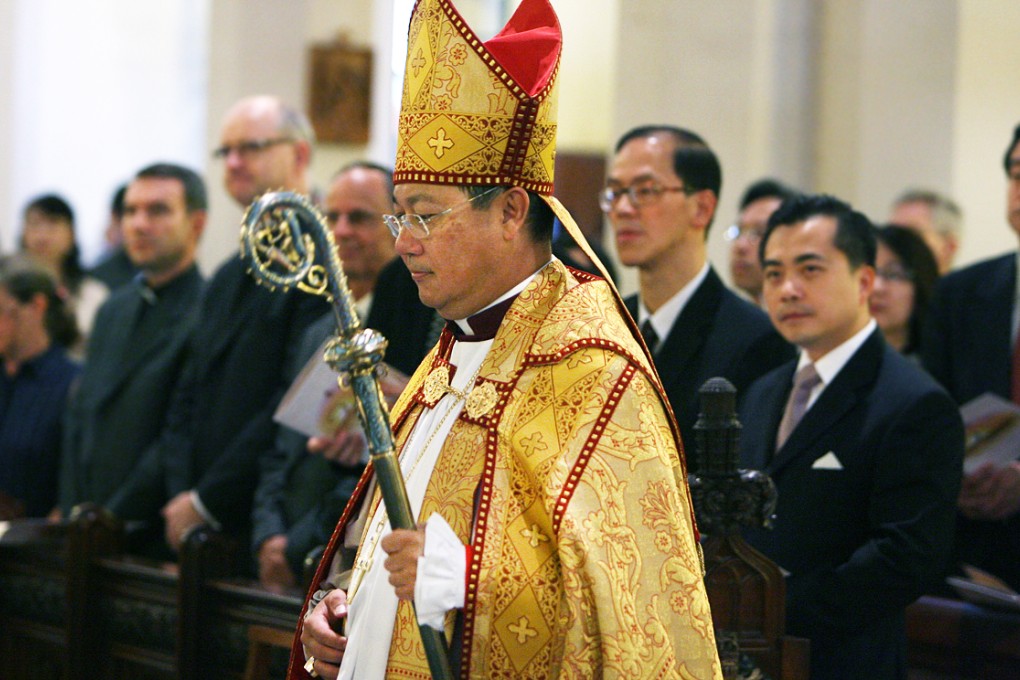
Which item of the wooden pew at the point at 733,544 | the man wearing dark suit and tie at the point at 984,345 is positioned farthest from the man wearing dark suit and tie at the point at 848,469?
the man wearing dark suit and tie at the point at 984,345

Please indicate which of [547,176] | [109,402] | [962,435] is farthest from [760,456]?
[109,402]

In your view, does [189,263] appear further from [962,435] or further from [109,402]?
[962,435]

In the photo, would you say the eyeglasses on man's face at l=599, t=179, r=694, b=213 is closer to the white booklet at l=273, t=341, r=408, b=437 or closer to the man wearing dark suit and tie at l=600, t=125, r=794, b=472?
the man wearing dark suit and tie at l=600, t=125, r=794, b=472

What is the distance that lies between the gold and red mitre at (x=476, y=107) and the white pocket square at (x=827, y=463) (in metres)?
1.36

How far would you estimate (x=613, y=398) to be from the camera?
2641 millimetres

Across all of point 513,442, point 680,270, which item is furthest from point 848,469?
point 513,442

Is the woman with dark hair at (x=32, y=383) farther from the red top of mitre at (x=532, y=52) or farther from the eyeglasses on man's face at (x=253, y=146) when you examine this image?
the red top of mitre at (x=532, y=52)

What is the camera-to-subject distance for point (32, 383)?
680 cm

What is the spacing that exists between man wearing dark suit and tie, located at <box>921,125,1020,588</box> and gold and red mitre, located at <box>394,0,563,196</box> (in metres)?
2.23

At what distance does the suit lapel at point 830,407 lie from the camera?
3908 mm

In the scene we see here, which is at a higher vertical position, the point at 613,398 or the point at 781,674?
the point at 613,398

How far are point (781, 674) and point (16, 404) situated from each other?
14.7 feet

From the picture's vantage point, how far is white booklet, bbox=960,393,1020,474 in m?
4.27

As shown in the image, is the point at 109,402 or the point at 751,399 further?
the point at 109,402
